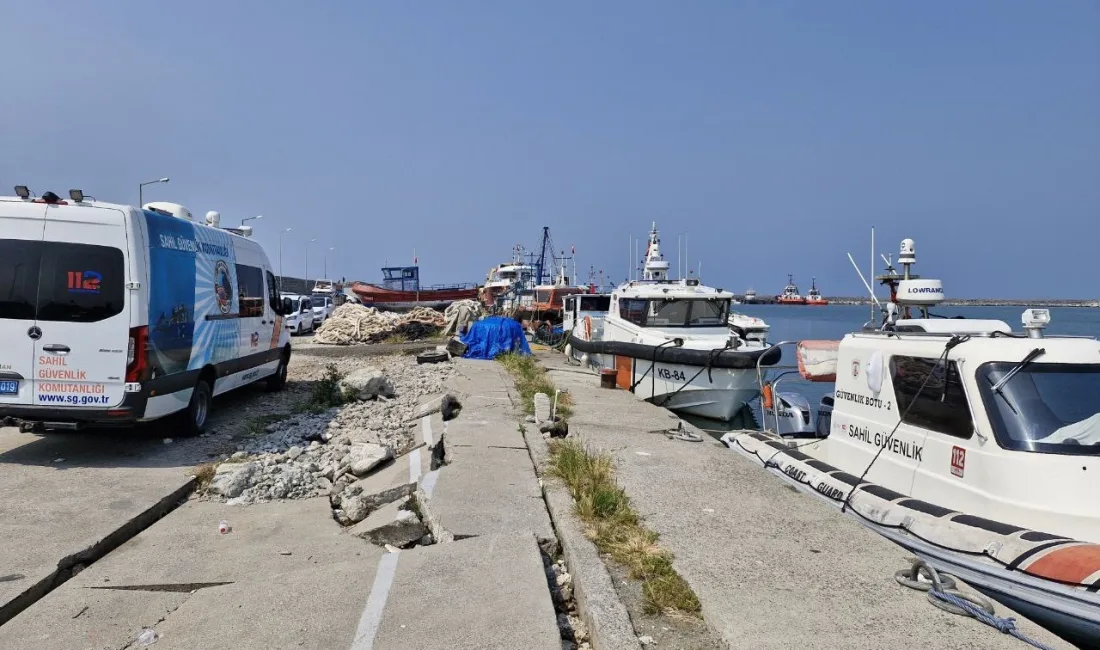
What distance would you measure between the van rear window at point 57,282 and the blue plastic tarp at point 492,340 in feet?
40.6

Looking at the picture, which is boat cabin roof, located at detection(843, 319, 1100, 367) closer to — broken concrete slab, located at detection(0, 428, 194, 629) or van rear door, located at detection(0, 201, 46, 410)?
broken concrete slab, located at detection(0, 428, 194, 629)

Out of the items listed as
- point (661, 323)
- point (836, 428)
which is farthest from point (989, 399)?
point (661, 323)

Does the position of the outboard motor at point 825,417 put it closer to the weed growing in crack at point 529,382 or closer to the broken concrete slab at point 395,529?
the weed growing in crack at point 529,382

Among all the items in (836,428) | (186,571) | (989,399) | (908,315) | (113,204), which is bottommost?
(186,571)

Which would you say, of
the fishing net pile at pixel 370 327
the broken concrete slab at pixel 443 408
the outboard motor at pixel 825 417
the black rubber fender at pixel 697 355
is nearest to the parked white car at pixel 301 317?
the fishing net pile at pixel 370 327

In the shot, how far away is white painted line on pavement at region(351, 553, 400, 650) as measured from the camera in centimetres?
366

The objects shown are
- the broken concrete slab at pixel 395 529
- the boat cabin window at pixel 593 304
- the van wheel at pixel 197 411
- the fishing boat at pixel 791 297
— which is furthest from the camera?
the fishing boat at pixel 791 297

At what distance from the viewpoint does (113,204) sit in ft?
24.6

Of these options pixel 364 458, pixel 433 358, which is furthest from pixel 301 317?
pixel 364 458

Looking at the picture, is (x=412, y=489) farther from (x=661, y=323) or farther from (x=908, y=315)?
(x=661, y=323)

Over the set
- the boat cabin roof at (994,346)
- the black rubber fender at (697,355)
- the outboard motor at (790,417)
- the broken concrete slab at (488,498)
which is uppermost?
the boat cabin roof at (994,346)

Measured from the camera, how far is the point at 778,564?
4.62m

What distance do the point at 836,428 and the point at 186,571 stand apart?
21.2 feet

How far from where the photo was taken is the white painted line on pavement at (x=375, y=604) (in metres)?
3.66
